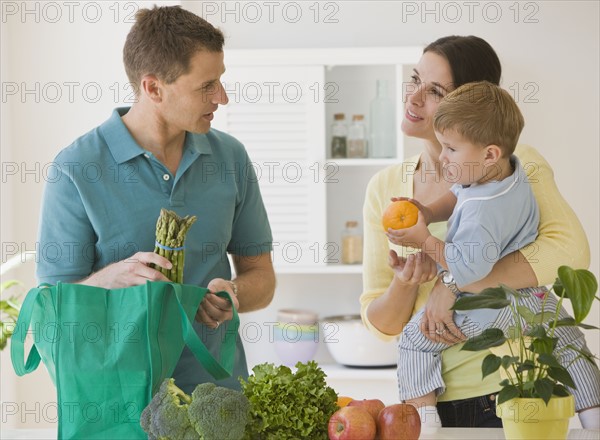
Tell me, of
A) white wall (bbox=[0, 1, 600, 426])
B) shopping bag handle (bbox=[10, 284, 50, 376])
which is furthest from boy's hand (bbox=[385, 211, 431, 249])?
white wall (bbox=[0, 1, 600, 426])

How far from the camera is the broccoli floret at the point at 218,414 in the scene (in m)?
1.27

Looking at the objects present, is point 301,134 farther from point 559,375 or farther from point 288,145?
point 559,375

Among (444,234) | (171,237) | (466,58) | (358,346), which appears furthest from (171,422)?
(358,346)

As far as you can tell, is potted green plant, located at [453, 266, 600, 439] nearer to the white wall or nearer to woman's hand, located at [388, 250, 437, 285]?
woman's hand, located at [388, 250, 437, 285]

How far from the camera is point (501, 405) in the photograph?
1.40 m

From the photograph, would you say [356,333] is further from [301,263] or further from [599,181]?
[599,181]

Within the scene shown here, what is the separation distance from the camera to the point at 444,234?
1.96 metres

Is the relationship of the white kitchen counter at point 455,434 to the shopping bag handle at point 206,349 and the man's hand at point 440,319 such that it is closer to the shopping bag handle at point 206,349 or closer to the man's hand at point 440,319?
the man's hand at point 440,319

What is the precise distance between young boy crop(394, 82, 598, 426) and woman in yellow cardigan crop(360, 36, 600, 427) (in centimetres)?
3

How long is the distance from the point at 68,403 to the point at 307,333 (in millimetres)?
2193

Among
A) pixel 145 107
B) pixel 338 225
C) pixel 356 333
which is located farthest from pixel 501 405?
pixel 338 225

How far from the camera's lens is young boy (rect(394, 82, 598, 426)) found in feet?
5.74

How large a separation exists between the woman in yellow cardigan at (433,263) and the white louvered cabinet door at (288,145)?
1.61 metres

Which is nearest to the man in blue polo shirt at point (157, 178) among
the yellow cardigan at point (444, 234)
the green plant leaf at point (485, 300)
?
the yellow cardigan at point (444, 234)
